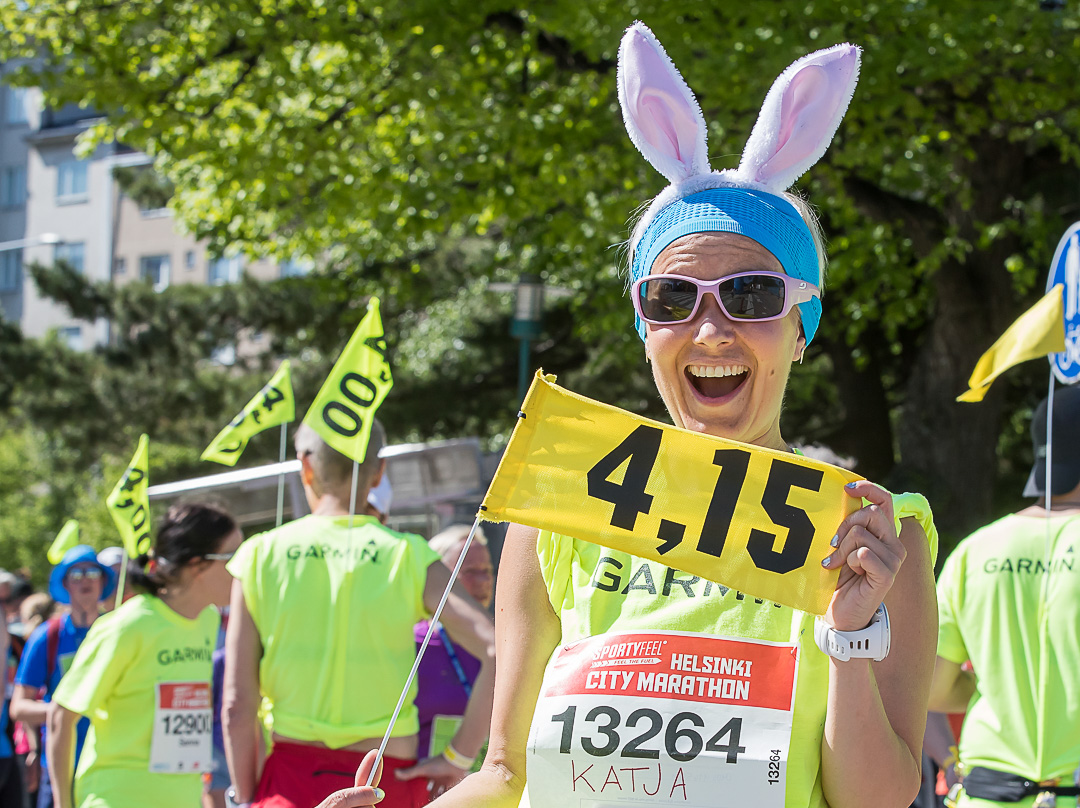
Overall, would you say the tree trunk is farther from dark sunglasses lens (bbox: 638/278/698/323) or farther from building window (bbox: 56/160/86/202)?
building window (bbox: 56/160/86/202)

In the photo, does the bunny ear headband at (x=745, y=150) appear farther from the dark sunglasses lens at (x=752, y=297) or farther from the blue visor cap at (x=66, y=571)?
the blue visor cap at (x=66, y=571)

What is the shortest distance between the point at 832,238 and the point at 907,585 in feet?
36.8

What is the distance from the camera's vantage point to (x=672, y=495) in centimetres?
182

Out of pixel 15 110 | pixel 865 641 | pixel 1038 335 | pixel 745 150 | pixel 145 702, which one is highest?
pixel 15 110

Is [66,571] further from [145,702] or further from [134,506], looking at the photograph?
[145,702]

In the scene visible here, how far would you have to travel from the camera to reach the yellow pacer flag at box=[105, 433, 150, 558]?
22.1 ft

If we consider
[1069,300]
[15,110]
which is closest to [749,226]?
[1069,300]

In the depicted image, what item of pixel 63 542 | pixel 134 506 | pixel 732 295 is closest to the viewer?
pixel 732 295

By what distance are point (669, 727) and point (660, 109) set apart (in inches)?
39.9

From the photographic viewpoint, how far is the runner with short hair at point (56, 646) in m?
6.61

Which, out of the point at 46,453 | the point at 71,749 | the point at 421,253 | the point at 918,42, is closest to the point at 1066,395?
the point at 71,749

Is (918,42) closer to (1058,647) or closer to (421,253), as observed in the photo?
(1058,647)

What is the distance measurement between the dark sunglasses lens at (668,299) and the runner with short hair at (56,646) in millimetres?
4942

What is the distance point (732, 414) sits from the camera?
1.97 metres
